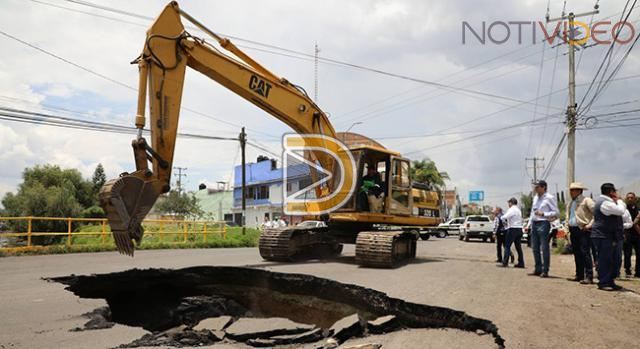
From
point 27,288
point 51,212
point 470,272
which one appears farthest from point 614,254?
point 51,212

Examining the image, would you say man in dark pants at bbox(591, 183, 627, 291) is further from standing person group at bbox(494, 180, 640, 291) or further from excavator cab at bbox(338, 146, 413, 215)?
excavator cab at bbox(338, 146, 413, 215)

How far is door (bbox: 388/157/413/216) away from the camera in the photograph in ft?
33.4

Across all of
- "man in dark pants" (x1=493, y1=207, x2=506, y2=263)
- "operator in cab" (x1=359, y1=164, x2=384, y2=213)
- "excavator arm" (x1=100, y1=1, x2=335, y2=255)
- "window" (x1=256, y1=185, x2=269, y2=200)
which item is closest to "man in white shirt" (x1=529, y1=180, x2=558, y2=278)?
"man in dark pants" (x1=493, y1=207, x2=506, y2=263)

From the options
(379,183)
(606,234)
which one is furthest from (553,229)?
(606,234)

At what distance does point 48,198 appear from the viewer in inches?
1377

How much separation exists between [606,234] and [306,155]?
6101 millimetres

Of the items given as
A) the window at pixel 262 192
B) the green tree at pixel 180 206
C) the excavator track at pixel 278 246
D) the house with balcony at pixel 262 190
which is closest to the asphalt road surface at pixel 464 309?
the excavator track at pixel 278 246

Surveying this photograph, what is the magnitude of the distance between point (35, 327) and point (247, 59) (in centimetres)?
618

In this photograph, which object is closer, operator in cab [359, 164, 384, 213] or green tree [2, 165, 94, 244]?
operator in cab [359, 164, 384, 213]

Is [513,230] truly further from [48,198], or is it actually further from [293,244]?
[48,198]

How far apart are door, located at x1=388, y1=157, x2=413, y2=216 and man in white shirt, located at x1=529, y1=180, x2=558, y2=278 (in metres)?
3.07

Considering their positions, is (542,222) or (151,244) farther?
(151,244)

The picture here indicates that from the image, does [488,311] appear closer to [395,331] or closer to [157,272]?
[395,331]

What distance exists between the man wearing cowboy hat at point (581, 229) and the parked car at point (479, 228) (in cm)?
1862
